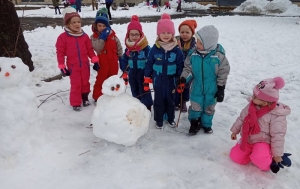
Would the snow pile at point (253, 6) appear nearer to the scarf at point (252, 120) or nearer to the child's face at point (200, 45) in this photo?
the child's face at point (200, 45)

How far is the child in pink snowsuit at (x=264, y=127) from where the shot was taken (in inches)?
113

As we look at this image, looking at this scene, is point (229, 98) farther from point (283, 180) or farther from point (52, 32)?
point (52, 32)

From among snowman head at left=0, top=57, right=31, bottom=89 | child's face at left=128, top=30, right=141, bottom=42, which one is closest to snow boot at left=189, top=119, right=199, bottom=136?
child's face at left=128, top=30, right=141, bottom=42

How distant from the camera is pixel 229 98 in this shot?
17.4 feet

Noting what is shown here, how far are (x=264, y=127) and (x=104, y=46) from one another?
3.02m

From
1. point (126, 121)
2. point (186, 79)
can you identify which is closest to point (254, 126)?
point (186, 79)

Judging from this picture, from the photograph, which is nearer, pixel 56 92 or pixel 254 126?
pixel 254 126

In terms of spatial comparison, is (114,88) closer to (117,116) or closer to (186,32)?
(117,116)

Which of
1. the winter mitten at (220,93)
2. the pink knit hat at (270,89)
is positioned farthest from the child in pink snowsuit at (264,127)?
the winter mitten at (220,93)

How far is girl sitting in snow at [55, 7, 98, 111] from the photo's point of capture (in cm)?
427

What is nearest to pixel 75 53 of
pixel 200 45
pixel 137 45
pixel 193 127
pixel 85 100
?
pixel 85 100

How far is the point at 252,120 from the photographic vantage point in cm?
303

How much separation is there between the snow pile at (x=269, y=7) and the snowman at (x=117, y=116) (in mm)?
24070

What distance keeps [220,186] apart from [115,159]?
4.28 ft
